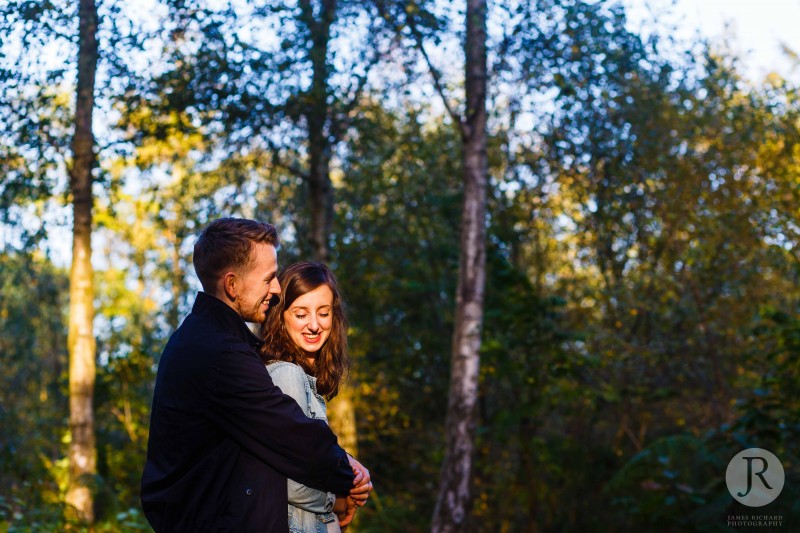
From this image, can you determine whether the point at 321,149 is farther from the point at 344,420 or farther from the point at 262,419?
the point at 262,419

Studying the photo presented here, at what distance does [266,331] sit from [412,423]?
14.1m

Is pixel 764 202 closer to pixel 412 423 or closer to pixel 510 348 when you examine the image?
pixel 510 348

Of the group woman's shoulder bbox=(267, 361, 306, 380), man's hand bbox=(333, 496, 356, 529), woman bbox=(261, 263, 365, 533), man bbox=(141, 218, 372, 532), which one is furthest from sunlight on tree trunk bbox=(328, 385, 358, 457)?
man bbox=(141, 218, 372, 532)

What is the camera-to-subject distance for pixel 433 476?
1730cm

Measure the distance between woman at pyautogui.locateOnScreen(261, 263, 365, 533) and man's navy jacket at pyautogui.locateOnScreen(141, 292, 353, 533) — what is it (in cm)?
35

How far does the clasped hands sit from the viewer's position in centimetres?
345

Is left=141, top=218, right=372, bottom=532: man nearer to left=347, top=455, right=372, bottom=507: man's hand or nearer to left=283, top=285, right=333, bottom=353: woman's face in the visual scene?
left=347, top=455, right=372, bottom=507: man's hand

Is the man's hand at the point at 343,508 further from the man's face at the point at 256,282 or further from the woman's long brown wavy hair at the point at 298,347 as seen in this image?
the man's face at the point at 256,282

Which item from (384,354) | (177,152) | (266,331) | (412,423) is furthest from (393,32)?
(266,331)

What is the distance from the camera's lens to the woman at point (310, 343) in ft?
11.6

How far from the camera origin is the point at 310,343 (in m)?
3.85

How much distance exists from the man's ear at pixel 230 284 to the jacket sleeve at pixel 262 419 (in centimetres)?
27

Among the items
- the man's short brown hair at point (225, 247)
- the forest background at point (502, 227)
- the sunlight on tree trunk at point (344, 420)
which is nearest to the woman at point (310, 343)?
the man's short brown hair at point (225, 247)

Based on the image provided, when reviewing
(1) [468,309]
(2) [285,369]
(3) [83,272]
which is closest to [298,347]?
(2) [285,369]
